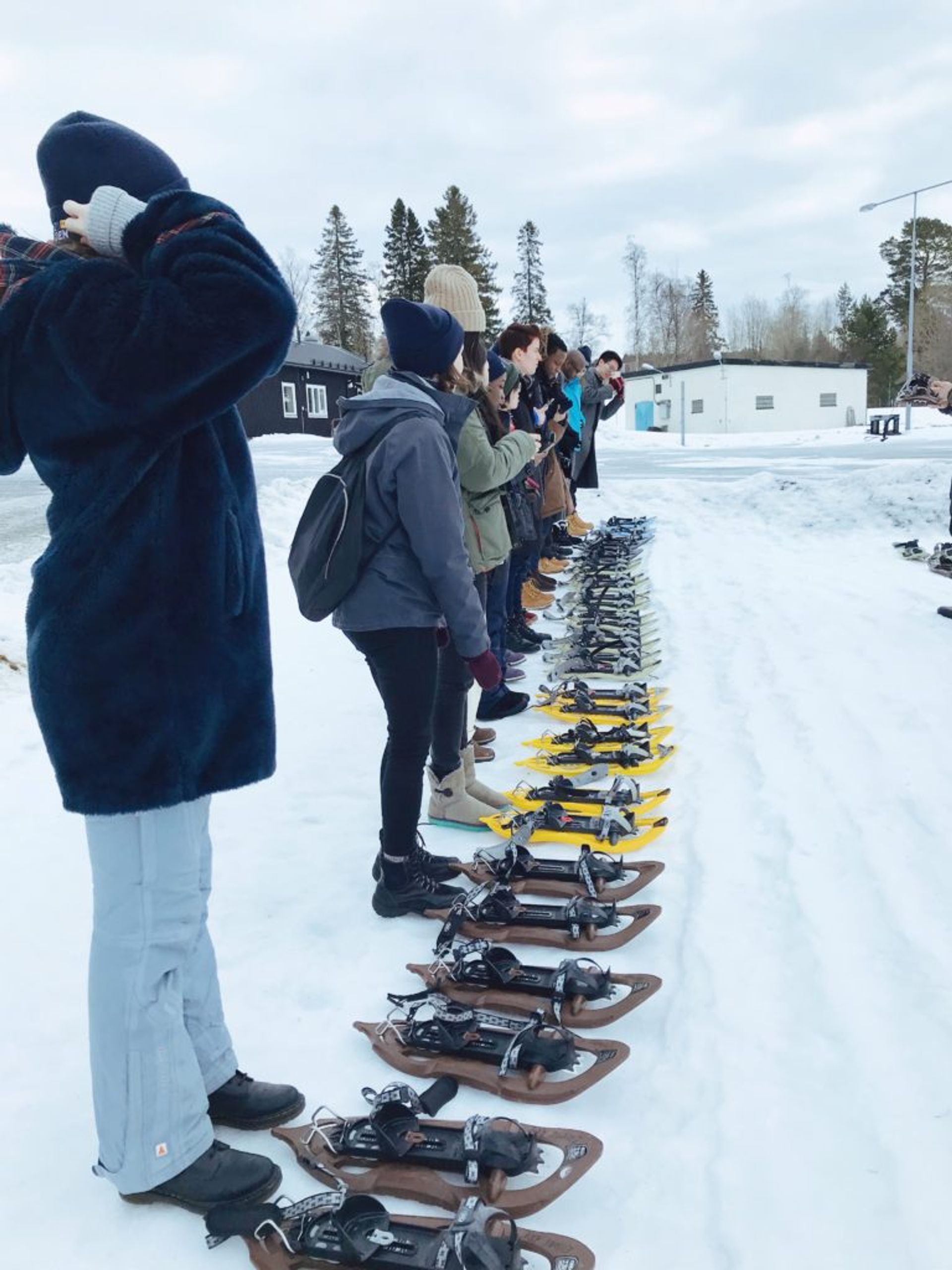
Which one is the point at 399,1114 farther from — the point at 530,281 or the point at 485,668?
the point at 530,281

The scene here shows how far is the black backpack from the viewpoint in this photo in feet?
9.43

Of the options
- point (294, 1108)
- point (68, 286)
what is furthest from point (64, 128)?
point (294, 1108)

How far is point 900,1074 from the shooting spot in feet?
7.48

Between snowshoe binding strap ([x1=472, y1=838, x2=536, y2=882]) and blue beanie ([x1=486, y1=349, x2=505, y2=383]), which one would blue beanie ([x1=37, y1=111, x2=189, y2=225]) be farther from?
blue beanie ([x1=486, y1=349, x2=505, y2=383])

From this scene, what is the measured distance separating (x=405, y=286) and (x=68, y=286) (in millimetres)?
51678

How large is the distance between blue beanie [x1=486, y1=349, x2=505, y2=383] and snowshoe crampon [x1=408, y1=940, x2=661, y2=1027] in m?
3.24

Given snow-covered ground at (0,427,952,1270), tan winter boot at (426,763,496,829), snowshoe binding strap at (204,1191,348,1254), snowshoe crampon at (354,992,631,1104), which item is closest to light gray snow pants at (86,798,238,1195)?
snowshoe binding strap at (204,1191,348,1254)

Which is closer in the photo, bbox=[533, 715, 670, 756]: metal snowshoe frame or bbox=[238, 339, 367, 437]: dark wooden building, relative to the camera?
bbox=[533, 715, 670, 756]: metal snowshoe frame

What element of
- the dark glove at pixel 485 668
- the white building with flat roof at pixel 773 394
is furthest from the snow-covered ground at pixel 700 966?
the white building with flat roof at pixel 773 394

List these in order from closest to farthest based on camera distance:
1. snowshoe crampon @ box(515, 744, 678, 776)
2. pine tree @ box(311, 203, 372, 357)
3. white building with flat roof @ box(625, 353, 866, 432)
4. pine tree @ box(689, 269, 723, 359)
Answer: snowshoe crampon @ box(515, 744, 678, 776) < white building with flat roof @ box(625, 353, 866, 432) < pine tree @ box(311, 203, 372, 357) < pine tree @ box(689, 269, 723, 359)

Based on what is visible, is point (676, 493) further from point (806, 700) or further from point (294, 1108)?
point (294, 1108)

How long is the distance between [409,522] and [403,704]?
59cm

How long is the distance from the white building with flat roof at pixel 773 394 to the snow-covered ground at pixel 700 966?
38.5 meters

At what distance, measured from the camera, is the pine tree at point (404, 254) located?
161 ft
